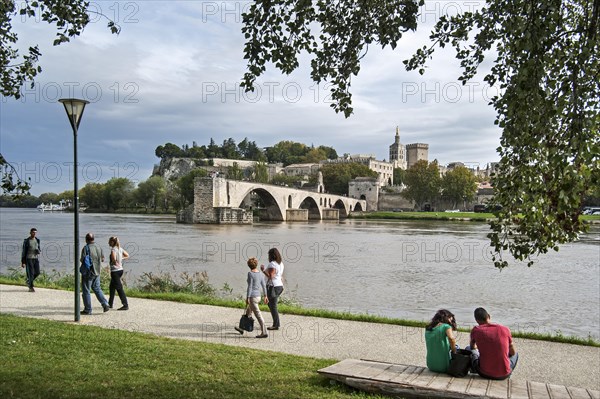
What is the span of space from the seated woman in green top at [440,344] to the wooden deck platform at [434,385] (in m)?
0.10

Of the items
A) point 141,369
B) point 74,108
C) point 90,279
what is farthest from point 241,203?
point 141,369

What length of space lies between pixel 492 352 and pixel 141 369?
3.37 metres

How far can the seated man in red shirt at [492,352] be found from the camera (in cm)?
516

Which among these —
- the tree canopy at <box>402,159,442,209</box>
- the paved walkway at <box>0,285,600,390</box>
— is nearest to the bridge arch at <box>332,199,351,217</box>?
the tree canopy at <box>402,159,442,209</box>

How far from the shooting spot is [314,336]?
798cm

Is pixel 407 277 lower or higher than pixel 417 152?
lower

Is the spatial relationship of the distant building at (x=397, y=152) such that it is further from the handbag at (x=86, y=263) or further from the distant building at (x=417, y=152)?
the handbag at (x=86, y=263)

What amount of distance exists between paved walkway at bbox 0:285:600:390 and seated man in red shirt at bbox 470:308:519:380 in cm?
118

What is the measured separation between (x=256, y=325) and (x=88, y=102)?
443 centimetres

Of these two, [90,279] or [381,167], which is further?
[381,167]

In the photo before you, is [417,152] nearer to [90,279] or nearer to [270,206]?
[270,206]

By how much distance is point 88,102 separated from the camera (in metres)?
9.00

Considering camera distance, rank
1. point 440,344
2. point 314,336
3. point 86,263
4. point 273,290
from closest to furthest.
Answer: point 440,344, point 314,336, point 273,290, point 86,263

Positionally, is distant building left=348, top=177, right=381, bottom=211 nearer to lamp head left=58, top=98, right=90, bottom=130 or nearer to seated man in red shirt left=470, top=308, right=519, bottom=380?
lamp head left=58, top=98, right=90, bottom=130
